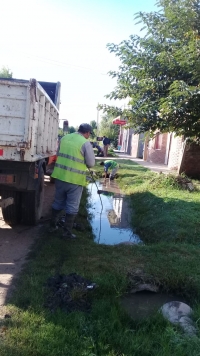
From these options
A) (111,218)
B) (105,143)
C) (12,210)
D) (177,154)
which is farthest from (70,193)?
(105,143)

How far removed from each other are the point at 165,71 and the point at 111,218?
141 inches

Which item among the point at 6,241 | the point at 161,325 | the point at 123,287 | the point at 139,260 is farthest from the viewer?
the point at 6,241

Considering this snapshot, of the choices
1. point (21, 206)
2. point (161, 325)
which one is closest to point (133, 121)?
point (21, 206)

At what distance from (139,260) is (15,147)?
7.23 ft

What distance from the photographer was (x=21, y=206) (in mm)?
6395

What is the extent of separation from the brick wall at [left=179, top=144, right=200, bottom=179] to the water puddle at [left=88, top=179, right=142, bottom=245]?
268cm

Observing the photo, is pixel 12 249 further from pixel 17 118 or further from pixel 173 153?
pixel 173 153

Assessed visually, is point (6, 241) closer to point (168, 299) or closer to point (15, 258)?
point (15, 258)

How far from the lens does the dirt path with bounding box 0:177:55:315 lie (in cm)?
409

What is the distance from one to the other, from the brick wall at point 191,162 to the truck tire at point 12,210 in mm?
8069

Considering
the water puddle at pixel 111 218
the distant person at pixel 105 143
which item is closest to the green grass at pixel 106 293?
the water puddle at pixel 111 218

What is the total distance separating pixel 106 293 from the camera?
3.83m

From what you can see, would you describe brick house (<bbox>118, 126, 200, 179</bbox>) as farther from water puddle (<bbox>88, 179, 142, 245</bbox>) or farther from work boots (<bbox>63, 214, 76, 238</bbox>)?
work boots (<bbox>63, 214, 76, 238</bbox>)

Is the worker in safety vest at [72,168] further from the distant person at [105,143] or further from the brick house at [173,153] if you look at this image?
the distant person at [105,143]
